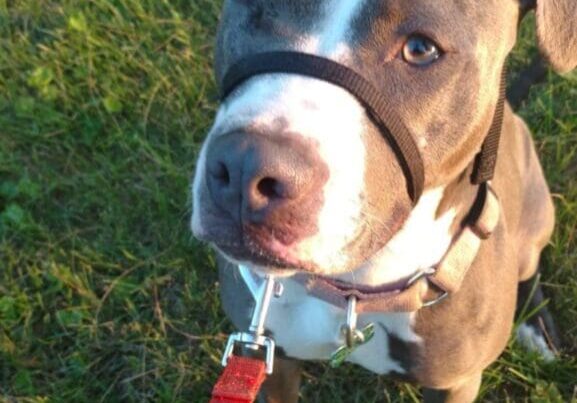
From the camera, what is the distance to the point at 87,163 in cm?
343

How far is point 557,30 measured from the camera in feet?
6.07

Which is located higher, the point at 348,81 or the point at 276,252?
the point at 348,81

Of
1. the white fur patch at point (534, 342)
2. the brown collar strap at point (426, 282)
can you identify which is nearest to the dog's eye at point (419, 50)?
the brown collar strap at point (426, 282)

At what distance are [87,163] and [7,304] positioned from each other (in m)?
0.63

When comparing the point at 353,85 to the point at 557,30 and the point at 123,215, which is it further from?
the point at 123,215

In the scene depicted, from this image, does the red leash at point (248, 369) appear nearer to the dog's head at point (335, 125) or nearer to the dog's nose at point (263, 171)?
the dog's head at point (335, 125)

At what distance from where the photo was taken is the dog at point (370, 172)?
1.47 m

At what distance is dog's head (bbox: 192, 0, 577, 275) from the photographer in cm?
145

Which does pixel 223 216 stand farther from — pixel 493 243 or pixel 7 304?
pixel 7 304

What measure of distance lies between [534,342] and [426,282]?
1008mm

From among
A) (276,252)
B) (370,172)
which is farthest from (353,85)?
(276,252)

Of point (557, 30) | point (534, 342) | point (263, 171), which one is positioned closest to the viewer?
point (263, 171)

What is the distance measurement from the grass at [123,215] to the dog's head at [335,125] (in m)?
1.28

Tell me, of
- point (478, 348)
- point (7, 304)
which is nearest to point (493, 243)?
point (478, 348)
